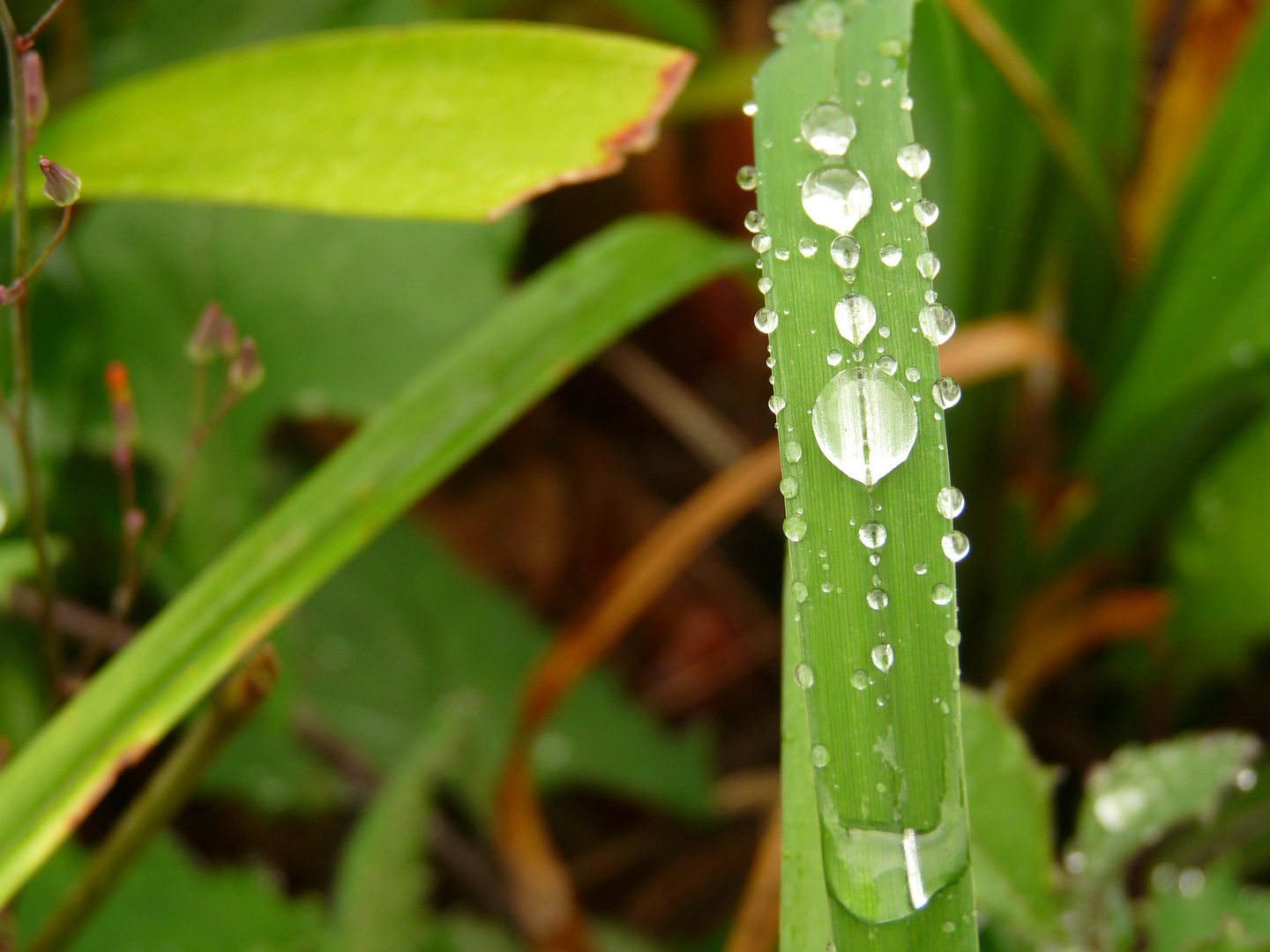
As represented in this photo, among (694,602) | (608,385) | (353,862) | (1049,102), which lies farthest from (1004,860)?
(608,385)

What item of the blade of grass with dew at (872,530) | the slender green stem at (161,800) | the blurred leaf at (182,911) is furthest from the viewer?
the blurred leaf at (182,911)

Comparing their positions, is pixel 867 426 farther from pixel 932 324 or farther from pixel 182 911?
pixel 182 911

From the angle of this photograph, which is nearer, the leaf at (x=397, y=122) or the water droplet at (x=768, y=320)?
the water droplet at (x=768, y=320)

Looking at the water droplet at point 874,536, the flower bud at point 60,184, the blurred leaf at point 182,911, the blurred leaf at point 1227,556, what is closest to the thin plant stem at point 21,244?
the flower bud at point 60,184

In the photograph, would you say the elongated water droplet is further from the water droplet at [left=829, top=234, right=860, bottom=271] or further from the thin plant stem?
the thin plant stem

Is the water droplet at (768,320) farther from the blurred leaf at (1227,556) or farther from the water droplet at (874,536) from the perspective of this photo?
the blurred leaf at (1227,556)

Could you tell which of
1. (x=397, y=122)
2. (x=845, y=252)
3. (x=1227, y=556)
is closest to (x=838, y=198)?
(x=845, y=252)

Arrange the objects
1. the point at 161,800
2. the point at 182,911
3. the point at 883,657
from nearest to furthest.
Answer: the point at 883,657 → the point at 161,800 → the point at 182,911
